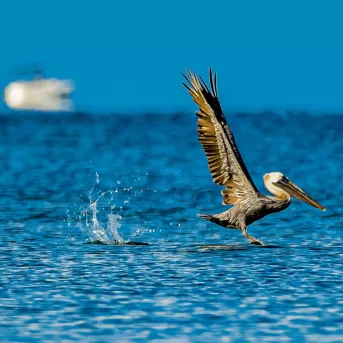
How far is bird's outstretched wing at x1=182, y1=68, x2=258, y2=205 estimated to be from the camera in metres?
13.0

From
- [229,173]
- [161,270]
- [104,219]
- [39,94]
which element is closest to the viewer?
[161,270]

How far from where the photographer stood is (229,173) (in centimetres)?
1332

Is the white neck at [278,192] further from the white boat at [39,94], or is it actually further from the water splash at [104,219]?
the white boat at [39,94]

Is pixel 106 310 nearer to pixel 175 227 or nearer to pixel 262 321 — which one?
pixel 262 321

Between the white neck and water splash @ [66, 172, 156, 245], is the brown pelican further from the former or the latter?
water splash @ [66, 172, 156, 245]

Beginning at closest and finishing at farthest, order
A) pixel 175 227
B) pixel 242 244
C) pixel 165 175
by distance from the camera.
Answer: pixel 242 244
pixel 175 227
pixel 165 175

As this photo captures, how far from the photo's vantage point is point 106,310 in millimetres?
10234

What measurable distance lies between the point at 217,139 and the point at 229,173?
47 centimetres

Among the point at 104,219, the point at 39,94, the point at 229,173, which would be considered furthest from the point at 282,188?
the point at 39,94

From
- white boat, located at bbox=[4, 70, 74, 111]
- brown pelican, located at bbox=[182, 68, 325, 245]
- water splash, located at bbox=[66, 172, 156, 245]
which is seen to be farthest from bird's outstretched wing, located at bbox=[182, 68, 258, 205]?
white boat, located at bbox=[4, 70, 74, 111]

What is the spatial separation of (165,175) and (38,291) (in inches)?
680

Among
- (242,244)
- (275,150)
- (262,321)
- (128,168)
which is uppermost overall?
(275,150)

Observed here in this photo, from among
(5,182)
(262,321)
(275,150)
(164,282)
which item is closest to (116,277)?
(164,282)

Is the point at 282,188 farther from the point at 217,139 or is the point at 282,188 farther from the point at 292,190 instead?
the point at 217,139
